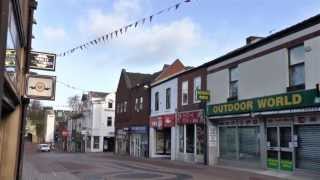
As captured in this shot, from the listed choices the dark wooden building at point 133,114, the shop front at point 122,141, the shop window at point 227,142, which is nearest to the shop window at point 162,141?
the dark wooden building at point 133,114

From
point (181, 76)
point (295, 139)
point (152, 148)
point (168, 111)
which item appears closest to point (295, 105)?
point (295, 139)

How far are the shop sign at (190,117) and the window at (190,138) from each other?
0.49 meters

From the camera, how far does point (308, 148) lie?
20188mm

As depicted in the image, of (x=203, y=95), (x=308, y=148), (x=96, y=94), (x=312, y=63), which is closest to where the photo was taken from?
(x=312, y=63)

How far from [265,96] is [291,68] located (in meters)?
2.18

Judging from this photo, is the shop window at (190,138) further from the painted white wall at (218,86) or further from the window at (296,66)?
the window at (296,66)

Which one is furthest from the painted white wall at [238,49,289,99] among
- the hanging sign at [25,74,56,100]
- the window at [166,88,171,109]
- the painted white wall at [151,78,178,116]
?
the window at [166,88,171,109]

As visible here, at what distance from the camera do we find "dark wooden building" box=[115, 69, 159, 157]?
45469 millimetres

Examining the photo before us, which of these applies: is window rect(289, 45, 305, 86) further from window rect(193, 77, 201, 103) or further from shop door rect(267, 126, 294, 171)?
window rect(193, 77, 201, 103)

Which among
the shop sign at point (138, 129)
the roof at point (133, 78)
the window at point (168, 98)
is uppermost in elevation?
the roof at point (133, 78)

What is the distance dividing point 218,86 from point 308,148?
9.27 m

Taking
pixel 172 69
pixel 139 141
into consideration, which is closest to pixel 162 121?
pixel 139 141

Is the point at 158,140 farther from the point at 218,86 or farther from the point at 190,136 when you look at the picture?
the point at 218,86

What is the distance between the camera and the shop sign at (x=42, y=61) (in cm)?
1295
